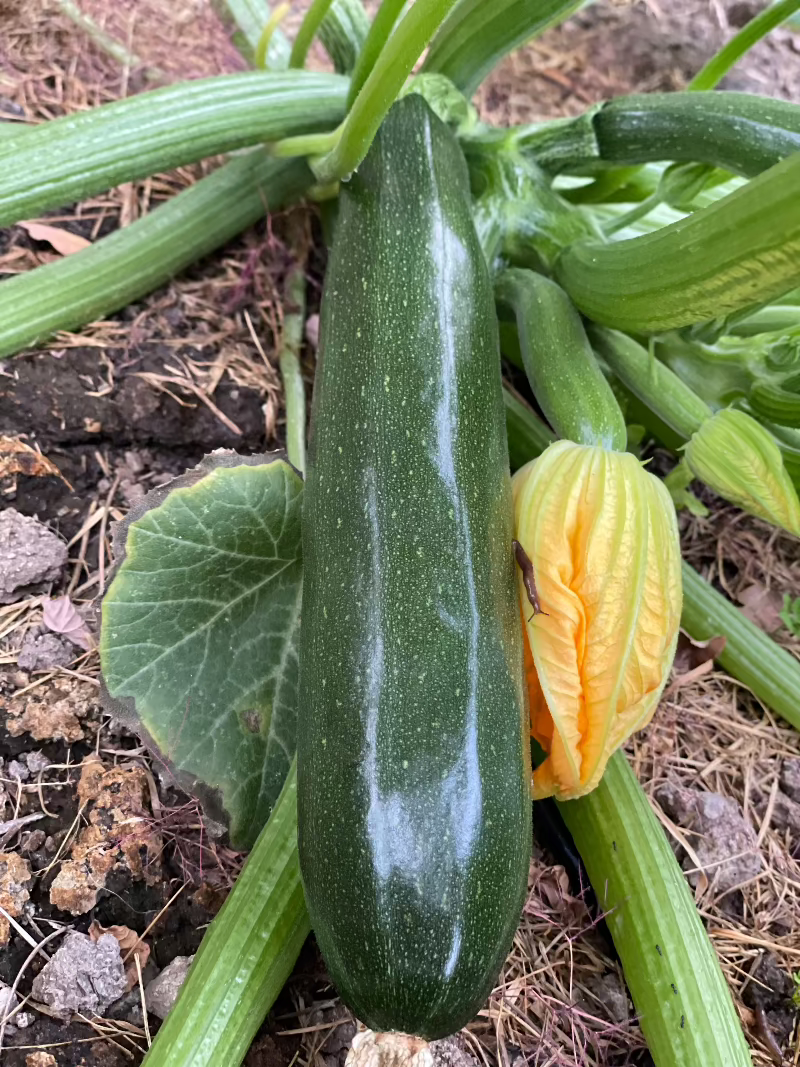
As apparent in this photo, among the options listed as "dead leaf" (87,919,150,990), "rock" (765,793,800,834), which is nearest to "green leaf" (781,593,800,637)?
"rock" (765,793,800,834)

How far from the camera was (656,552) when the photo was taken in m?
1.24

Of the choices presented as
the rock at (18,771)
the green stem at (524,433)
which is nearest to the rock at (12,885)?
the rock at (18,771)

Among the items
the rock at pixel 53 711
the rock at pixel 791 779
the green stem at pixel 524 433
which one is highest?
the green stem at pixel 524 433

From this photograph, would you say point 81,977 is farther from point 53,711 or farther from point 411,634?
point 411,634

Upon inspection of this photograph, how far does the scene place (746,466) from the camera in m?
1.28

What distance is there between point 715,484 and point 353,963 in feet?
2.93

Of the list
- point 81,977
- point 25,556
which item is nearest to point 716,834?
point 81,977

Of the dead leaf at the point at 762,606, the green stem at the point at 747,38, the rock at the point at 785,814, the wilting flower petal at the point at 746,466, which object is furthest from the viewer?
the dead leaf at the point at 762,606

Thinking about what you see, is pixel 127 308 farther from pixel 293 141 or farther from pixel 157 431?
pixel 293 141

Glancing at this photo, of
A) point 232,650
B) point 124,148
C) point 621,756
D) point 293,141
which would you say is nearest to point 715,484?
point 621,756

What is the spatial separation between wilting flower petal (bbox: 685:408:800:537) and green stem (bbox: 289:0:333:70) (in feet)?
3.43

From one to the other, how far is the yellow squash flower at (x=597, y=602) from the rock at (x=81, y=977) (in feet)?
2.33

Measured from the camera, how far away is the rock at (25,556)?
1437 mm

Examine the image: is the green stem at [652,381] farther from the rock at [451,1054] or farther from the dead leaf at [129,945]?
the dead leaf at [129,945]
